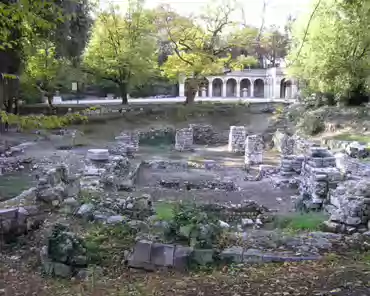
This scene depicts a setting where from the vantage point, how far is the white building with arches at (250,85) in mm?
53406

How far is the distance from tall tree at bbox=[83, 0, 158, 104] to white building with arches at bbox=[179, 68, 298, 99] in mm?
17755

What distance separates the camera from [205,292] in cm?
539

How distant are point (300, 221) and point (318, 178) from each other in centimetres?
246

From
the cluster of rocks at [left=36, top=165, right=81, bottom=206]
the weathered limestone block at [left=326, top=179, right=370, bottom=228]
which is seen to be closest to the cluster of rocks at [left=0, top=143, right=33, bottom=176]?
the cluster of rocks at [left=36, top=165, right=81, bottom=206]

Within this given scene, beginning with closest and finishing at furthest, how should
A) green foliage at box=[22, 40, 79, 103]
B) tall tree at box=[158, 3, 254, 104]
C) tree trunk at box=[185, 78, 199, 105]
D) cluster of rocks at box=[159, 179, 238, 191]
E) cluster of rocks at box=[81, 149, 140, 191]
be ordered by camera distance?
cluster of rocks at box=[81, 149, 140, 191] < cluster of rocks at box=[159, 179, 238, 191] < green foliage at box=[22, 40, 79, 103] < tall tree at box=[158, 3, 254, 104] < tree trunk at box=[185, 78, 199, 105]

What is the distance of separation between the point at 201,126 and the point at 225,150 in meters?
5.22

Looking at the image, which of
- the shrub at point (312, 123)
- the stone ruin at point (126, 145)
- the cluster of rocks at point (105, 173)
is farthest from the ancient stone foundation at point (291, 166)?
the shrub at point (312, 123)

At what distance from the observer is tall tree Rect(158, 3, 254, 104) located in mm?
36094

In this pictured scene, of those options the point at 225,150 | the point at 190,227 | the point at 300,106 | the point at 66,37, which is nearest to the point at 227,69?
the point at 300,106

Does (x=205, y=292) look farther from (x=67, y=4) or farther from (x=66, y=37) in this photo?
(x=66, y=37)

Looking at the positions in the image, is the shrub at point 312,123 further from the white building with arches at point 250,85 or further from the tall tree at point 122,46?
the white building with arches at point 250,85

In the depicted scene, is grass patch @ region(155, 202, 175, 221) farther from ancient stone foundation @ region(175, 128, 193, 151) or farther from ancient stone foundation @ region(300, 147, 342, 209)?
ancient stone foundation @ region(175, 128, 193, 151)

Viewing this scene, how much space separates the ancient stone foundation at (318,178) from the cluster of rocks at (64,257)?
22.4 ft

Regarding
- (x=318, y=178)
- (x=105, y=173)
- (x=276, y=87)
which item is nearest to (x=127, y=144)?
(x=105, y=173)
